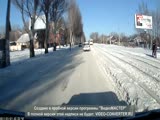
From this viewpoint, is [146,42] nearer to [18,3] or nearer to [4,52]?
[18,3]

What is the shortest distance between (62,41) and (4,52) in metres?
78.8

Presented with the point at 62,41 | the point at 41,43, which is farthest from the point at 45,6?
the point at 62,41

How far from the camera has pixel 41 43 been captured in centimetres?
8344
